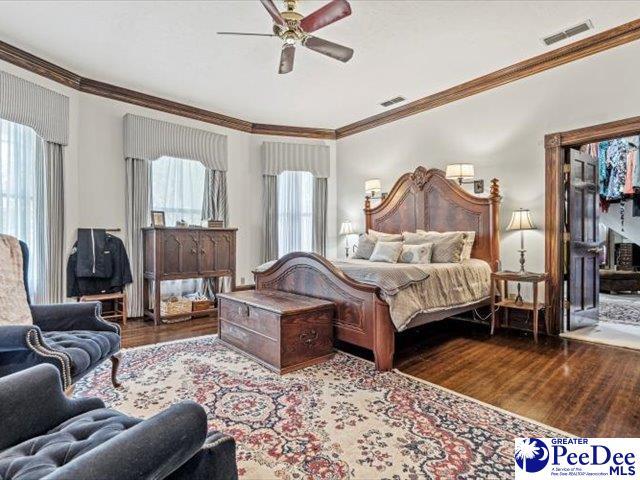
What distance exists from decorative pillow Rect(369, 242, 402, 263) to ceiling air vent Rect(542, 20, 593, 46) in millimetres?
2631

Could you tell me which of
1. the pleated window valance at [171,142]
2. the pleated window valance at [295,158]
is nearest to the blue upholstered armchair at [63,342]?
the pleated window valance at [171,142]

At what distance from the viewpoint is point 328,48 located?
121 inches

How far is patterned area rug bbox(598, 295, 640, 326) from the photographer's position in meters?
4.63

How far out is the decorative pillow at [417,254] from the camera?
424cm

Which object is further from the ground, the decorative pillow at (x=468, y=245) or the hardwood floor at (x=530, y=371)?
the decorative pillow at (x=468, y=245)

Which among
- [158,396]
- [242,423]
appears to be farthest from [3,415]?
[158,396]

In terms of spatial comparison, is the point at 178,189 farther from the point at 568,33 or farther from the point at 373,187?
the point at 568,33

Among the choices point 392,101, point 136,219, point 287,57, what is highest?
point 392,101

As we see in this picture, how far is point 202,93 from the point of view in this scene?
4934 mm

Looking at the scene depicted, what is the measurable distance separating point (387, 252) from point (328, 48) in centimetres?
239

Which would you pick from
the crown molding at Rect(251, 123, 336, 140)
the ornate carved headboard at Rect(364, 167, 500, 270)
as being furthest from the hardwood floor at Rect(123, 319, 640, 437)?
the crown molding at Rect(251, 123, 336, 140)

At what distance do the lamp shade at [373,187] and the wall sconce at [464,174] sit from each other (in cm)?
129

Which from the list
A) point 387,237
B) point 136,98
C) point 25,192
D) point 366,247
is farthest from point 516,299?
point 25,192

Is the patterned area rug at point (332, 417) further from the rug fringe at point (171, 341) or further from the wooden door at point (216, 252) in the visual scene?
the wooden door at point (216, 252)
